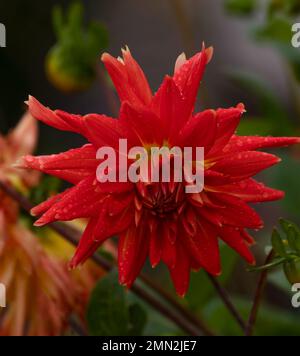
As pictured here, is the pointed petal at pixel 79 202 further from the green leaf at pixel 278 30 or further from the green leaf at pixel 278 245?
the green leaf at pixel 278 30

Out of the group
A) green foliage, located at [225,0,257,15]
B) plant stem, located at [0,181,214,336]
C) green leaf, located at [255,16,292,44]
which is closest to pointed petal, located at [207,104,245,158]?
plant stem, located at [0,181,214,336]

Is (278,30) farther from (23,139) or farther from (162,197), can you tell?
(162,197)

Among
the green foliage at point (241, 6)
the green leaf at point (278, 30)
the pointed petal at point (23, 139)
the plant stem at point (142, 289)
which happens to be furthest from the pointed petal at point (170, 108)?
the green foliage at point (241, 6)

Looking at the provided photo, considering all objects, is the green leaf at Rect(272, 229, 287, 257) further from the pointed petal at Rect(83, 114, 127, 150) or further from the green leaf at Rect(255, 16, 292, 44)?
the green leaf at Rect(255, 16, 292, 44)

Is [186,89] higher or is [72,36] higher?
[72,36]

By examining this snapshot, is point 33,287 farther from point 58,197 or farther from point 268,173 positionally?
point 268,173

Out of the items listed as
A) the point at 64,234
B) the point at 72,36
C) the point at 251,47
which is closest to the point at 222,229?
the point at 64,234

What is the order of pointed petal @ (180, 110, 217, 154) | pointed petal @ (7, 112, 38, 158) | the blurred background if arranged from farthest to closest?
the blurred background < pointed petal @ (7, 112, 38, 158) < pointed petal @ (180, 110, 217, 154)
